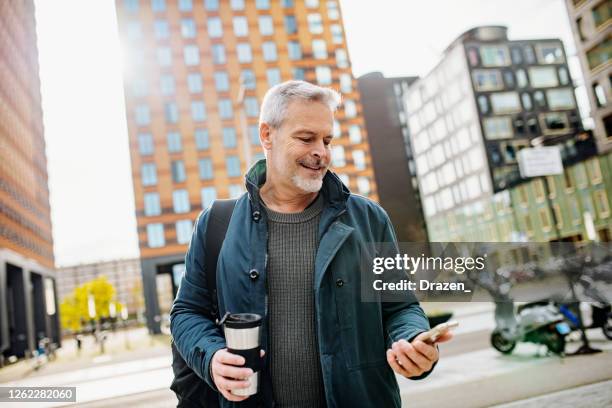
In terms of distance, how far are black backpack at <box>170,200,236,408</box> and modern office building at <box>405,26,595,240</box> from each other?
53.7 feet

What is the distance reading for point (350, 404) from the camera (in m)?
1.63

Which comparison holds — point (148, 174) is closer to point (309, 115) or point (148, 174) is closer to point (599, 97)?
point (599, 97)

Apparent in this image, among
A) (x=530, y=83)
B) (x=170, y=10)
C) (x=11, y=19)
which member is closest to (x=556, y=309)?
(x=11, y=19)

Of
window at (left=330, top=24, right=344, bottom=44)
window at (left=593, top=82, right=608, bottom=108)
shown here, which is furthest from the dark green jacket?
window at (left=330, top=24, right=344, bottom=44)

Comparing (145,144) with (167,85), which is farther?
(167,85)

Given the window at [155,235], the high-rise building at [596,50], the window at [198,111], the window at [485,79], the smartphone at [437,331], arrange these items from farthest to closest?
the window at [198,111], the window at [155,235], the window at [485,79], the high-rise building at [596,50], the smartphone at [437,331]

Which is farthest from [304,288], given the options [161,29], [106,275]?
[106,275]

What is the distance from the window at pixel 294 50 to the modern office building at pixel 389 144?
9390 mm

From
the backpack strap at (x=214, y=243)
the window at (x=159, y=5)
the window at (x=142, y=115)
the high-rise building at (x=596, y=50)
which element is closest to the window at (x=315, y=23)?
the window at (x=159, y=5)

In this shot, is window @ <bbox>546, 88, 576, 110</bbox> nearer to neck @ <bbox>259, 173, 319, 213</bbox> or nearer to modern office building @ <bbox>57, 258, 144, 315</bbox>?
neck @ <bbox>259, 173, 319, 213</bbox>

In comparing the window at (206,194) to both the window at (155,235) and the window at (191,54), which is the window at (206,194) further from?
the window at (191,54)

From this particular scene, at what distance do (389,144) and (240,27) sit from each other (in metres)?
18.6

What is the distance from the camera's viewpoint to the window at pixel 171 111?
34.8m

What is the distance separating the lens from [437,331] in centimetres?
122
